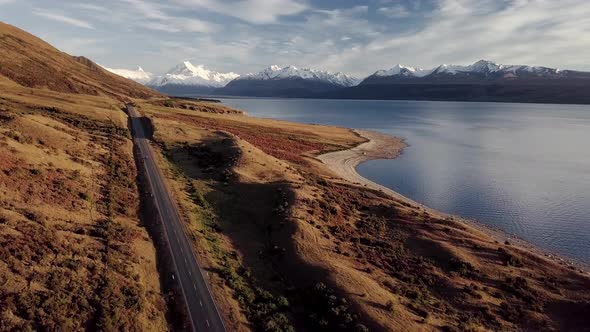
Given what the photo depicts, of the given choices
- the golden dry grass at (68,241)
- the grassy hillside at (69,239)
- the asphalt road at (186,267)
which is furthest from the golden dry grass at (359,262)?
the golden dry grass at (68,241)

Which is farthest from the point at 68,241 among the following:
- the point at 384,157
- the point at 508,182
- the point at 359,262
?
the point at 384,157

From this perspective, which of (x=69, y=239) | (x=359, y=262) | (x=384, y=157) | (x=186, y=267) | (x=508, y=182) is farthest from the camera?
(x=384, y=157)

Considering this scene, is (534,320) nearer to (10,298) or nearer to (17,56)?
(10,298)

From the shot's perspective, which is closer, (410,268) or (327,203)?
(410,268)

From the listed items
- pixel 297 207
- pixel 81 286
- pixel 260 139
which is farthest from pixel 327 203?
pixel 260 139

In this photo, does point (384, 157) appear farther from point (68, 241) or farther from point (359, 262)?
point (68, 241)
